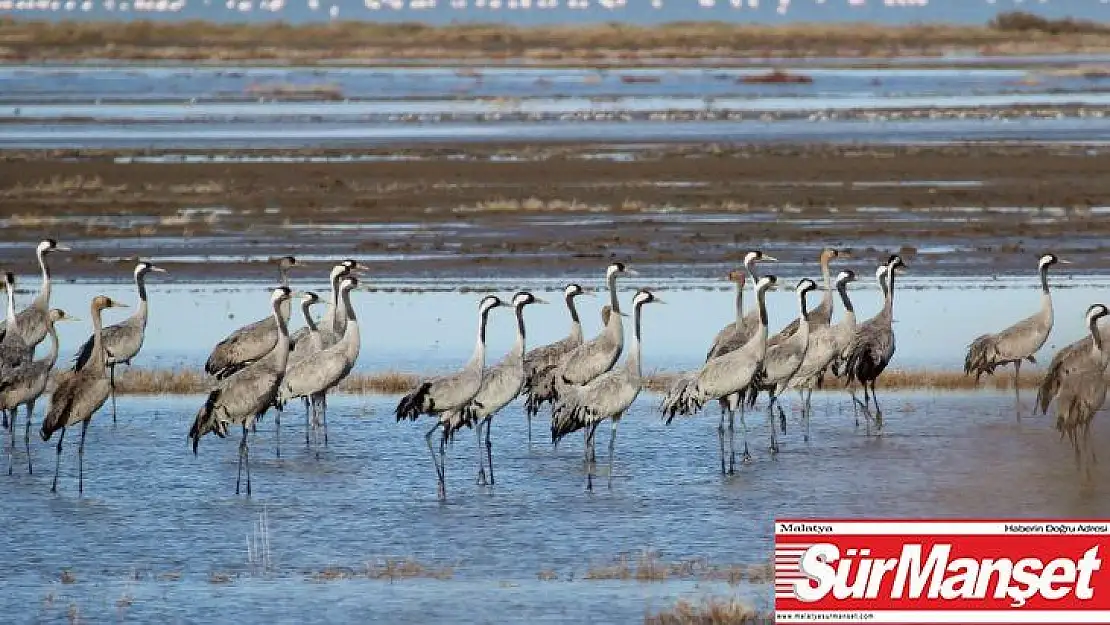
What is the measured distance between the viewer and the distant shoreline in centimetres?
10881

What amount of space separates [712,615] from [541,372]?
649 centimetres

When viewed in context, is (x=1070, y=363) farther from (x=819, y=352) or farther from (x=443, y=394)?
(x=443, y=394)

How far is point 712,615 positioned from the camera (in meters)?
11.2

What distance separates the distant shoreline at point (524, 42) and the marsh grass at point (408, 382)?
259 ft

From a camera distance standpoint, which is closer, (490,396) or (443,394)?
(443,394)

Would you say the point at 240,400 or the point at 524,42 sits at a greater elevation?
the point at 524,42

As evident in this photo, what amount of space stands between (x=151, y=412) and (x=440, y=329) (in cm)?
536

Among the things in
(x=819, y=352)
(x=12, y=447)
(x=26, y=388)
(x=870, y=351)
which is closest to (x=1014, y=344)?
(x=870, y=351)

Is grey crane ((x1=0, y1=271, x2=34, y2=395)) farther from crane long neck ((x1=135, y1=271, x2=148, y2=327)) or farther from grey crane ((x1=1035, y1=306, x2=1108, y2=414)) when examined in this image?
grey crane ((x1=1035, y1=306, x2=1108, y2=414))

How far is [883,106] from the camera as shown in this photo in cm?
6138

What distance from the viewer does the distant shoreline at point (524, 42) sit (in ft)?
357

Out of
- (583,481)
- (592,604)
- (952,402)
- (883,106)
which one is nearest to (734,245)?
(952,402)

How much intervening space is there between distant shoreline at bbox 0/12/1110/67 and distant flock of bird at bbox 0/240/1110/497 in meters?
80.5

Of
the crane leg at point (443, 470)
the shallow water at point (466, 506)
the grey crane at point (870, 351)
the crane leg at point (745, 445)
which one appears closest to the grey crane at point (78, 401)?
the shallow water at point (466, 506)
